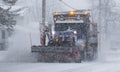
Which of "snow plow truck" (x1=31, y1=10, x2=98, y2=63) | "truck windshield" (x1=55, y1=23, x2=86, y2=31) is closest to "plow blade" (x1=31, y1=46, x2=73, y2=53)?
"snow plow truck" (x1=31, y1=10, x2=98, y2=63)

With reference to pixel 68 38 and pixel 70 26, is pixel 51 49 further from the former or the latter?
pixel 70 26

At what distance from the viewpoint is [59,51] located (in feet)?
74.0

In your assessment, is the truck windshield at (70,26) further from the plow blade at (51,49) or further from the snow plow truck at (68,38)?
the plow blade at (51,49)

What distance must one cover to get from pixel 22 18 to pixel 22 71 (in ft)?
110

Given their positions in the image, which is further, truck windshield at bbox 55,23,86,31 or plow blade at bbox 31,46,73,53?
truck windshield at bbox 55,23,86,31

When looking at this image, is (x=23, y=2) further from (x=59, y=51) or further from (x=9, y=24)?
(x=59, y=51)

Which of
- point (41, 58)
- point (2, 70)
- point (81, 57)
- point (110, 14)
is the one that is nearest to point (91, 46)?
point (81, 57)

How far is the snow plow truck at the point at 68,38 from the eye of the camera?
22859 mm

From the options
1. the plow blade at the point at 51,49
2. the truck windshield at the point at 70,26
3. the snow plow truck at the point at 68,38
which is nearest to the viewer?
the plow blade at the point at 51,49

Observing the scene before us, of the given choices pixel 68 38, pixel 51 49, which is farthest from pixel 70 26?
pixel 51 49

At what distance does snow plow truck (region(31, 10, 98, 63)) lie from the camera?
22.9 m

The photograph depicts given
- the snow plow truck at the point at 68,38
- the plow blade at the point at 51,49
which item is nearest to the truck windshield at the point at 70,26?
the snow plow truck at the point at 68,38

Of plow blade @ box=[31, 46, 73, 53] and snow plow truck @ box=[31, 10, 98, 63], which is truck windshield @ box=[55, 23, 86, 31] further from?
plow blade @ box=[31, 46, 73, 53]

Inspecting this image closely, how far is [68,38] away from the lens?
23594 millimetres
